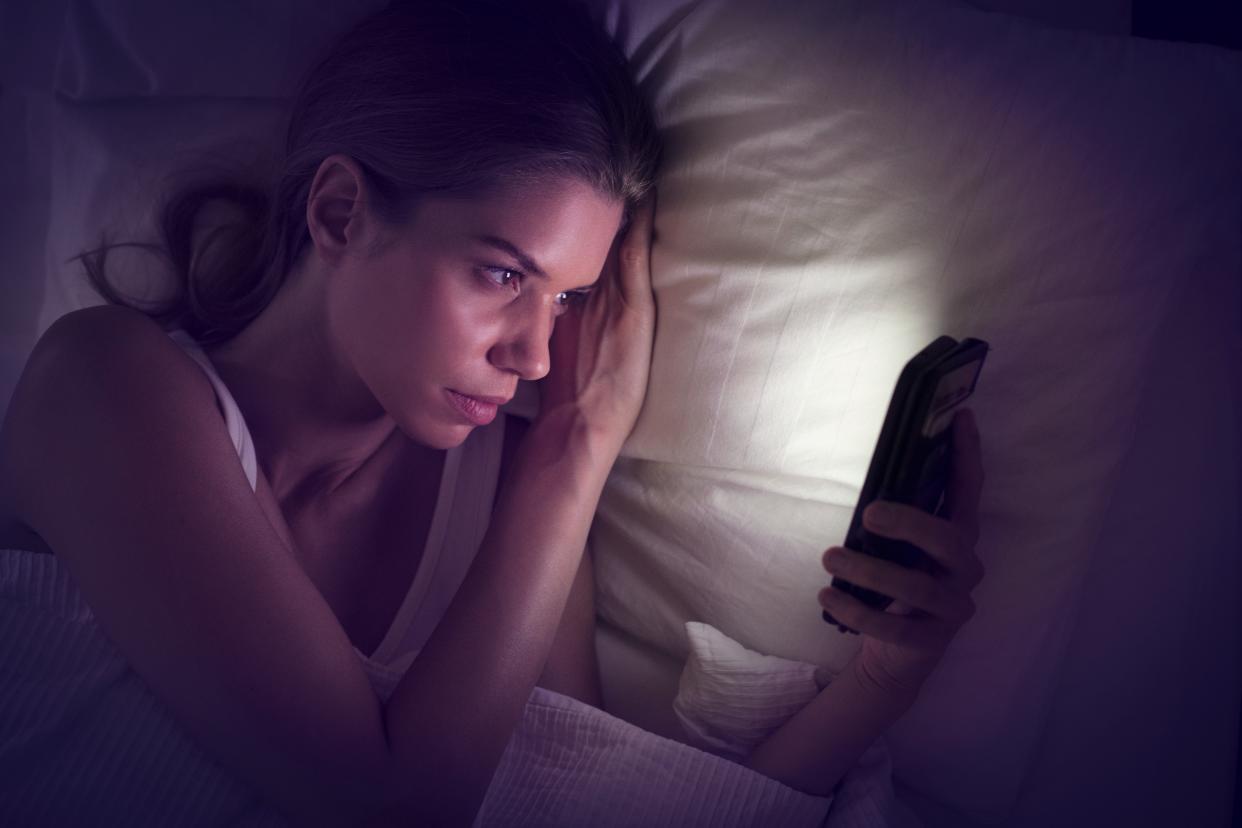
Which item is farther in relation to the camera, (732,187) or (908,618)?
(732,187)

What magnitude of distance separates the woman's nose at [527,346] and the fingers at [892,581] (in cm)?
35

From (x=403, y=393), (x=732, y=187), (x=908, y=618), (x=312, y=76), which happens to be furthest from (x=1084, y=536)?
(x=312, y=76)

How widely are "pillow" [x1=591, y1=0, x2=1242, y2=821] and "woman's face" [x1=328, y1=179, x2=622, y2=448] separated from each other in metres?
0.17

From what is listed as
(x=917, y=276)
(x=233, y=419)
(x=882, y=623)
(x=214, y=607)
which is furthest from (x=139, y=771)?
(x=917, y=276)

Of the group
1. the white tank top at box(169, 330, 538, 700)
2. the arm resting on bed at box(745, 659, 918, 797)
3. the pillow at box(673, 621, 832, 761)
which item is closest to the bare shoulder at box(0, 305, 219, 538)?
the white tank top at box(169, 330, 538, 700)

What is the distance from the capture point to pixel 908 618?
0.73 metres

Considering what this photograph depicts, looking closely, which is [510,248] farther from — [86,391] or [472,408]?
[86,391]

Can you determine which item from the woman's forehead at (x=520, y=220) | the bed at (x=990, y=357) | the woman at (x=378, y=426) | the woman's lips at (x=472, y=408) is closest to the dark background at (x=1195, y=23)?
the bed at (x=990, y=357)

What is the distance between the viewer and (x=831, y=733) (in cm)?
82

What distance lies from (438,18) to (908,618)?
2.51 feet

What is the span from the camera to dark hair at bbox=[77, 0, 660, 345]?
30.5 inches

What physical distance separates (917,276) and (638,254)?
31 centimetres

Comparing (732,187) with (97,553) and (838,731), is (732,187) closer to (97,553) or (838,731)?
(838,731)

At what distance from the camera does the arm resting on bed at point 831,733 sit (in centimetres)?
81
